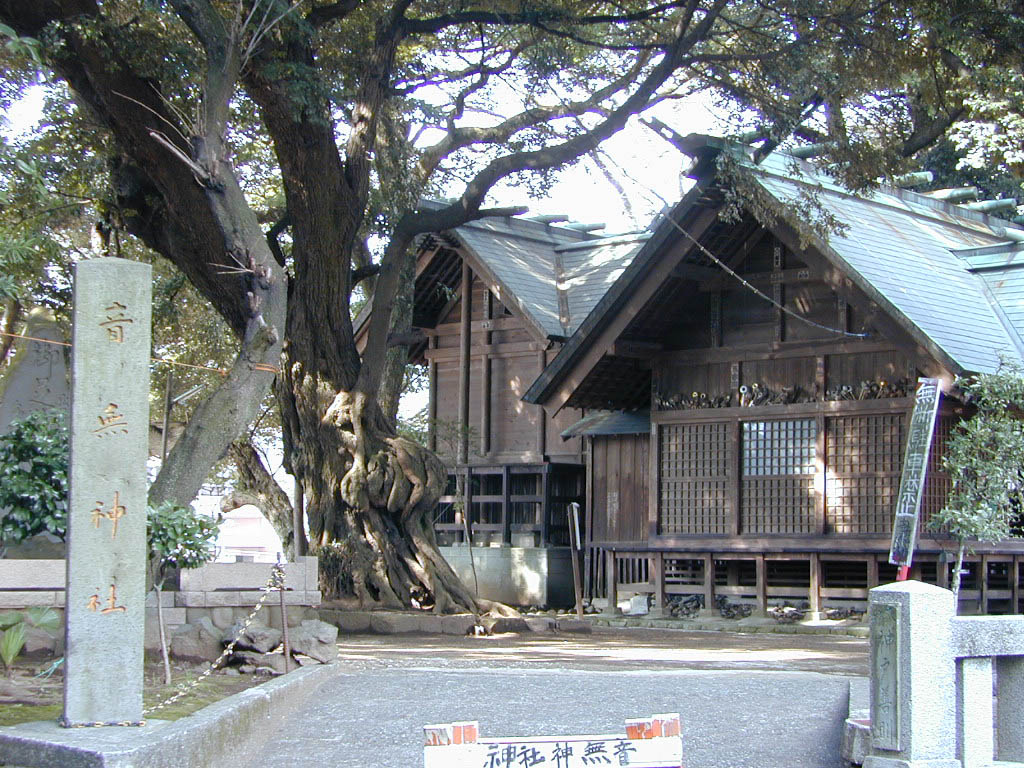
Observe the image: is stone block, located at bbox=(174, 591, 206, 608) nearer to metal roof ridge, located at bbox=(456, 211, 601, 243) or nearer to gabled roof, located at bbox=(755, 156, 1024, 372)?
gabled roof, located at bbox=(755, 156, 1024, 372)

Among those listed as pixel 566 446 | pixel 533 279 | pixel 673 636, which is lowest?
pixel 673 636

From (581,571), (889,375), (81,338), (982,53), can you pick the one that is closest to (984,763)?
(81,338)

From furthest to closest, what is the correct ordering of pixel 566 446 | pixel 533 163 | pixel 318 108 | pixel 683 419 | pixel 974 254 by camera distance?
pixel 566 446 → pixel 974 254 → pixel 683 419 → pixel 533 163 → pixel 318 108

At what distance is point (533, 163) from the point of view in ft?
56.6

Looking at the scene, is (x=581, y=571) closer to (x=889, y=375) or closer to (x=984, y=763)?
(x=889, y=375)

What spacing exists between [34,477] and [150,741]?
139 inches

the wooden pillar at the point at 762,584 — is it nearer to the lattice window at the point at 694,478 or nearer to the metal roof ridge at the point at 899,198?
the lattice window at the point at 694,478

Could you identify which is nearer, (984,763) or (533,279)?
(984,763)

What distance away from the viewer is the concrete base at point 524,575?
22781mm

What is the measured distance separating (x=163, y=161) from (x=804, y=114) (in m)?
8.56

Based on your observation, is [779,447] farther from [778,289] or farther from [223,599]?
[223,599]

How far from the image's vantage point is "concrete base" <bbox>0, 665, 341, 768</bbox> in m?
6.36

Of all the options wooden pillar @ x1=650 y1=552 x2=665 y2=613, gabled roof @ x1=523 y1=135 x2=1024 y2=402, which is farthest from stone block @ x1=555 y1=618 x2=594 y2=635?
gabled roof @ x1=523 y1=135 x2=1024 y2=402

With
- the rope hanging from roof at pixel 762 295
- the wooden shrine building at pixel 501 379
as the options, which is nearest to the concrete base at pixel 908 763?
the rope hanging from roof at pixel 762 295
